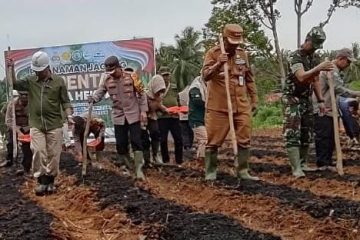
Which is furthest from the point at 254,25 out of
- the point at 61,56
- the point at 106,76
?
the point at 106,76

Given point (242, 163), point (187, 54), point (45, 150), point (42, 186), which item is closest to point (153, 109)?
point (42, 186)

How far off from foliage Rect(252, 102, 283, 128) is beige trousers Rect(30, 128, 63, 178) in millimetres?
23358

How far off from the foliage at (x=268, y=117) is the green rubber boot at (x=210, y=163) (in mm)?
23318

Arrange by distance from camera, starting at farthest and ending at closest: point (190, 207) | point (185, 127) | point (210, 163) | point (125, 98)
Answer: point (185, 127) → point (125, 98) → point (210, 163) → point (190, 207)

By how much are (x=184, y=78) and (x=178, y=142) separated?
1094 inches

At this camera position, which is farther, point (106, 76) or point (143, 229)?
point (106, 76)

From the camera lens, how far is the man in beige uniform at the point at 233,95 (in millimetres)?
8773

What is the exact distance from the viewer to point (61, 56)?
74.9 ft

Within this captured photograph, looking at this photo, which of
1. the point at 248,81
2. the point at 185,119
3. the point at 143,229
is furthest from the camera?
the point at 185,119

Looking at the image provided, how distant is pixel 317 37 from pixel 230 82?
1.09 metres

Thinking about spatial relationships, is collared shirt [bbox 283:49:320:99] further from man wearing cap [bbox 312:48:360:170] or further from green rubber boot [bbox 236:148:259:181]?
green rubber boot [bbox 236:148:259:181]

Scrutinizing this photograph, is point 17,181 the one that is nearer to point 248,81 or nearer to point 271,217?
point 248,81

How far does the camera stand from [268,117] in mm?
34281

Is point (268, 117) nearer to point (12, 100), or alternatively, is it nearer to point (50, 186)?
point (12, 100)
